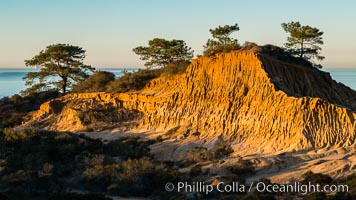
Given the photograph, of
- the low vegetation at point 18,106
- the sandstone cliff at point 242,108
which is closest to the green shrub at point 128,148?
the sandstone cliff at point 242,108

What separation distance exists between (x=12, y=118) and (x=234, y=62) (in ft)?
80.1

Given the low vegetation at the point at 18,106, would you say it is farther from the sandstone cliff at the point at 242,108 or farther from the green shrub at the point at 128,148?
the green shrub at the point at 128,148

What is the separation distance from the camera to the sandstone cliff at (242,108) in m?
30.3

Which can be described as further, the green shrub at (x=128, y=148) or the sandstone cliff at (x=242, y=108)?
the green shrub at (x=128, y=148)

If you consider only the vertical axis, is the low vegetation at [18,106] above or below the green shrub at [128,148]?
above

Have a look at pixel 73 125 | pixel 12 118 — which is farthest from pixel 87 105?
pixel 12 118

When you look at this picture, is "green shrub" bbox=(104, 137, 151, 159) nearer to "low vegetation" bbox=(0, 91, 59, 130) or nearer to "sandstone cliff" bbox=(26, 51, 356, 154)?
"sandstone cliff" bbox=(26, 51, 356, 154)

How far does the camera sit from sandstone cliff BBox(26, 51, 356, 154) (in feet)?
99.3

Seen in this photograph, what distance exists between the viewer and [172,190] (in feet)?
84.1

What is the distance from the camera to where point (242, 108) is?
114ft

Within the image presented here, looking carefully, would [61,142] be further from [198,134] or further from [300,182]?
[300,182]

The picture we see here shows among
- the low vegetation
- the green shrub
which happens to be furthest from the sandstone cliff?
the low vegetation

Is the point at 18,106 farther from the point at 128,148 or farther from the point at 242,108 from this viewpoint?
the point at 242,108

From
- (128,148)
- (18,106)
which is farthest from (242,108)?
(18,106)
